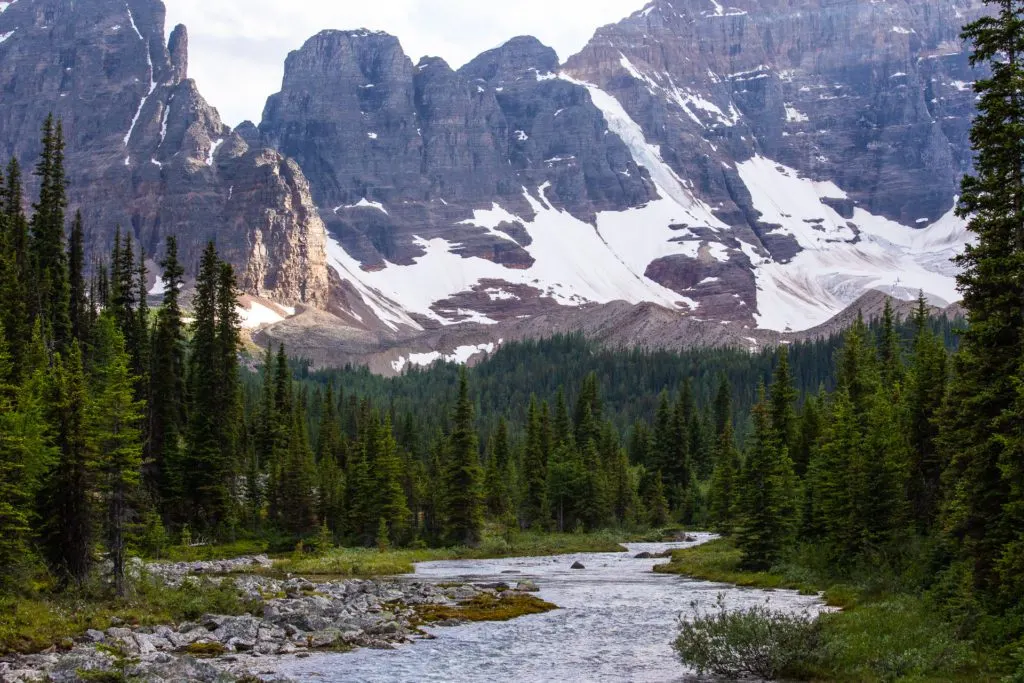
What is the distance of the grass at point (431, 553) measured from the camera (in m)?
74.1

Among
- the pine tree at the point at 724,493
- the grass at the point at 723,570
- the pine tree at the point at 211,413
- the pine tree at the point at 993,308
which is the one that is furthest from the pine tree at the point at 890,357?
the pine tree at the point at 211,413

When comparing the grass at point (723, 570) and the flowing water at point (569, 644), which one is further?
the grass at point (723, 570)

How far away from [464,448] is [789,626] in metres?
62.3

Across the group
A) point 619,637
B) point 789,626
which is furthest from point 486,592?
point 789,626

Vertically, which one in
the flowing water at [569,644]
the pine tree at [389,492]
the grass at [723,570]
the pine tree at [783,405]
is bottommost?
the grass at [723,570]

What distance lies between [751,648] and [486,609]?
20.2 metres

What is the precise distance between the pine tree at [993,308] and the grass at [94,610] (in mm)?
29958

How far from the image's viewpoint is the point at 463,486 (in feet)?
314

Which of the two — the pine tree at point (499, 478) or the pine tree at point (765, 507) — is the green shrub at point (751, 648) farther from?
the pine tree at point (499, 478)

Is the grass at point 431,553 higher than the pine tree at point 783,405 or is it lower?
lower

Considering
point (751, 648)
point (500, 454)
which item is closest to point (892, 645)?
point (751, 648)

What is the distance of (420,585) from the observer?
6156 cm

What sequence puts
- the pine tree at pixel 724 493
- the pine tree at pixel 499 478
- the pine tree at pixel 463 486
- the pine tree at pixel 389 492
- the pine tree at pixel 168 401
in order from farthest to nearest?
the pine tree at pixel 499 478 < the pine tree at pixel 724 493 < the pine tree at pixel 463 486 < the pine tree at pixel 389 492 < the pine tree at pixel 168 401

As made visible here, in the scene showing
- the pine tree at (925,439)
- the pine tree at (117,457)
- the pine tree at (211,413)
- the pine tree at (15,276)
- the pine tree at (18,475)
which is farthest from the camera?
the pine tree at (211,413)
